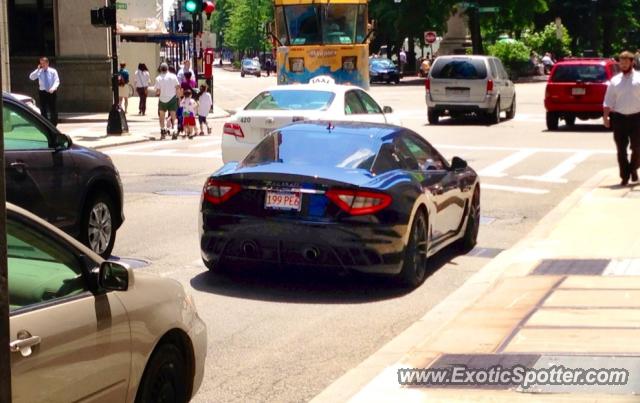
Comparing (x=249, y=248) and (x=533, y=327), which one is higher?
(x=249, y=248)

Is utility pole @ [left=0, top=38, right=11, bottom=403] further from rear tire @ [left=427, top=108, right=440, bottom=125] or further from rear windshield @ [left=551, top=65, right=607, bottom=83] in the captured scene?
rear tire @ [left=427, top=108, right=440, bottom=125]

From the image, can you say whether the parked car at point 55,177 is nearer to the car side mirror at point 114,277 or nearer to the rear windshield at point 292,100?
the car side mirror at point 114,277

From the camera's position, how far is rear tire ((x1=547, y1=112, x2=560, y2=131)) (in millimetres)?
32406

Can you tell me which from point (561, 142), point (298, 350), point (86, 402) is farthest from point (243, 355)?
point (561, 142)

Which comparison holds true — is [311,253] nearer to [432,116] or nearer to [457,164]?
[457,164]

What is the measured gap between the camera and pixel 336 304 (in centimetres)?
1038

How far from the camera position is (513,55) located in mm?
73188

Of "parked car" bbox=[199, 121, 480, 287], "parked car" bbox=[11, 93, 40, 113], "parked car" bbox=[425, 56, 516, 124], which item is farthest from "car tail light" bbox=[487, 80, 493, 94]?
"parked car" bbox=[199, 121, 480, 287]

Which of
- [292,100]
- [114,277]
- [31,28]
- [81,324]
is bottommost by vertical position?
[292,100]

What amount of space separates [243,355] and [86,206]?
12.6 ft

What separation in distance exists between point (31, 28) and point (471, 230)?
30.5 m

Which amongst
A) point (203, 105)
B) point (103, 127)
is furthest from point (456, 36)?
point (203, 105)

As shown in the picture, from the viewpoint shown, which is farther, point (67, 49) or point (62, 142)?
point (67, 49)

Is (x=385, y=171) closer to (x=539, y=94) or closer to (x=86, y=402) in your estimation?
(x=86, y=402)
